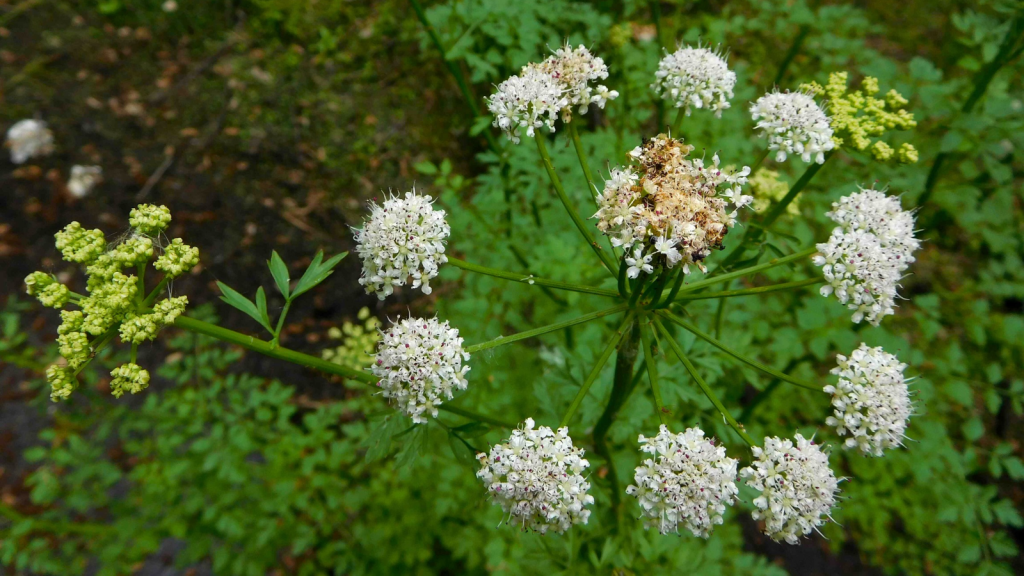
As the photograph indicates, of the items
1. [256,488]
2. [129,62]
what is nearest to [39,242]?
[129,62]

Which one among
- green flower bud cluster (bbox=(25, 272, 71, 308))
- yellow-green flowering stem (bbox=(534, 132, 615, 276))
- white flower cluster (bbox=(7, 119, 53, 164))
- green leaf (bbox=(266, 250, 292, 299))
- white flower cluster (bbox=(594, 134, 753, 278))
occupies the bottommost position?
white flower cluster (bbox=(7, 119, 53, 164))

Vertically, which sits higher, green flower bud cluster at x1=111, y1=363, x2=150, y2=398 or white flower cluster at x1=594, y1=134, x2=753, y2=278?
white flower cluster at x1=594, y1=134, x2=753, y2=278

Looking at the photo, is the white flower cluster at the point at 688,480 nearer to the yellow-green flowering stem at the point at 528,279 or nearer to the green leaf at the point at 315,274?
the yellow-green flowering stem at the point at 528,279

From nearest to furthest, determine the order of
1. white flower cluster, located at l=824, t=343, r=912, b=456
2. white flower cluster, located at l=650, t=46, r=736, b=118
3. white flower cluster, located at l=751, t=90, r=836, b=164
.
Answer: white flower cluster, located at l=824, t=343, r=912, b=456, white flower cluster, located at l=751, t=90, r=836, b=164, white flower cluster, located at l=650, t=46, r=736, b=118

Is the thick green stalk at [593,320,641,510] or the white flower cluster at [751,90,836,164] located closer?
the thick green stalk at [593,320,641,510]

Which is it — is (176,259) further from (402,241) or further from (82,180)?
(82,180)

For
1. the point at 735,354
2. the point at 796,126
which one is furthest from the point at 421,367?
the point at 796,126

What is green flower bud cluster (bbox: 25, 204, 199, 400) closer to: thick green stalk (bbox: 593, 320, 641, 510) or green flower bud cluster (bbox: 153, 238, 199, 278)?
green flower bud cluster (bbox: 153, 238, 199, 278)

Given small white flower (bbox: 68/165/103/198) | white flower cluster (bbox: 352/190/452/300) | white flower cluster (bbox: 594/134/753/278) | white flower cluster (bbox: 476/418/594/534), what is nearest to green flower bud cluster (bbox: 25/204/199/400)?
white flower cluster (bbox: 352/190/452/300)
